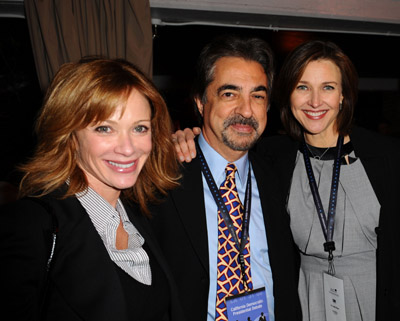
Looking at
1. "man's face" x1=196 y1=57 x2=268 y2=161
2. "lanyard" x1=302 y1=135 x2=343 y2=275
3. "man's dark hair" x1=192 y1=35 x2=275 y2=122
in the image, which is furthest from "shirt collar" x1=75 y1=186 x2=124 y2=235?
"lanyard" x1=302 y1=135 x2=343 y2=275

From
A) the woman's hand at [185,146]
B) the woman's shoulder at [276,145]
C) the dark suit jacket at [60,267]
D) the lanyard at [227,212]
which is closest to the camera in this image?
the dark suit jacket at [60,267]

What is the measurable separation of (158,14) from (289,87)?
125 centimetres

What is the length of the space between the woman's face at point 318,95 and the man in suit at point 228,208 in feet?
0.79

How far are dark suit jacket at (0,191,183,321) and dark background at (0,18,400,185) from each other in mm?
1248

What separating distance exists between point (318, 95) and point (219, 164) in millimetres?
808

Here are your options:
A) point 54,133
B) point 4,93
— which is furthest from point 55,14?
point 4,93

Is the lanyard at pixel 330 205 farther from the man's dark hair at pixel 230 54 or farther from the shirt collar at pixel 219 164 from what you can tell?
the man's dark hair at pixel 230 54

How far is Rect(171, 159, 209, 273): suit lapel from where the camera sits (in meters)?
1.62

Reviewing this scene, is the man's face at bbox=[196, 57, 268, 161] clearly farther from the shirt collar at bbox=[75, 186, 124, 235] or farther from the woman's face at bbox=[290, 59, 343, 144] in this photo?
the shirt collar at bbox=[75, 186, 124, 235]

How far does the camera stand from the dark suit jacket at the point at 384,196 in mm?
1876

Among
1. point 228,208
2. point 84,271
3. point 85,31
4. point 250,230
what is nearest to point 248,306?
point 250,230

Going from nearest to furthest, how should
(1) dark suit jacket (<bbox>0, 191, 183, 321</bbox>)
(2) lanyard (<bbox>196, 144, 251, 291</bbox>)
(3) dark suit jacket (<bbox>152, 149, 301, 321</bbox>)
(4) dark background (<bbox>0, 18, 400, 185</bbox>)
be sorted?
1. (1) dark suit jacket (<bbox>0, 191, 183, 321</bbox>)
2. (3) dark suit jacket (<bbox>152, 149, 301, 321</bbox>)
3. (2) lanyard (<bbox>196, 144, 251, 291</bbox>)
4. (4) dark background (<bbox>0, 18, 400, 185</bbox>)

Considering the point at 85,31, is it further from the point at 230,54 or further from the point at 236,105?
the point at 236,105

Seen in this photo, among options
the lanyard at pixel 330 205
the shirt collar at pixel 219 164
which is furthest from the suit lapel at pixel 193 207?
the lanyard at pixel 330 205
